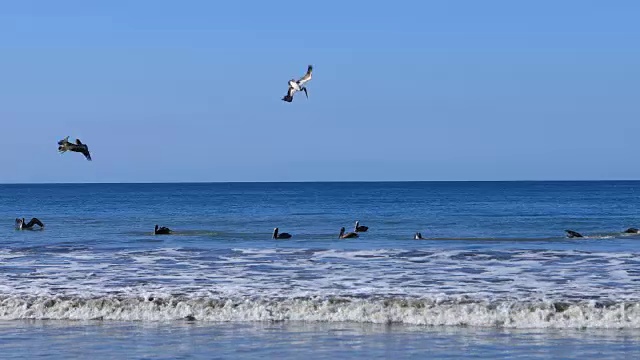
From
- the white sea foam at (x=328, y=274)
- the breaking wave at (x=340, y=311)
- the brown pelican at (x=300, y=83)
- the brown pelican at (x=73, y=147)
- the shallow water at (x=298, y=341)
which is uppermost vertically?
the brown pelican at (x=300, y=83)

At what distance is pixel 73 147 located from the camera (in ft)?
72.5

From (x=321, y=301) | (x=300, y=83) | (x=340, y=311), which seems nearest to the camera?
(x=340, y=311)

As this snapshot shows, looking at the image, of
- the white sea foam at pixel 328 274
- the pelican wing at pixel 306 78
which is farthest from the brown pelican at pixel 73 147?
the pelican wing at pixel 306 78

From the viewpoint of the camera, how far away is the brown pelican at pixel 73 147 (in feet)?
71.2

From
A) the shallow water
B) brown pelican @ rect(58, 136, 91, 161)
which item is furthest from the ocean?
brown pelican @ rect(58, 136, 91, 161)

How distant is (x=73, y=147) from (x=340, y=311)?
6.77 meters

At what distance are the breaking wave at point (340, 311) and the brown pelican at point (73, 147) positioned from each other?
3.07m

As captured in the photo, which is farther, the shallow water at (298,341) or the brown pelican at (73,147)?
the brown pelican at (73,147)

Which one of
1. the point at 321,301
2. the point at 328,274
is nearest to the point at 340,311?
the point at 321,301

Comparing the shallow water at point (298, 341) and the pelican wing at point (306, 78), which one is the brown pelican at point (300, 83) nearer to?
the pelican wing at point (306, 78)

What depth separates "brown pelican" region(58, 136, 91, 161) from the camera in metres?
21.7

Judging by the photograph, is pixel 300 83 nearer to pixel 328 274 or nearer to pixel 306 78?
pixel 306 78

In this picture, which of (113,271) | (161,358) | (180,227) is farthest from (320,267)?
(180,227)

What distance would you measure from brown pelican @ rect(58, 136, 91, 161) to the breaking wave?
307 cm
